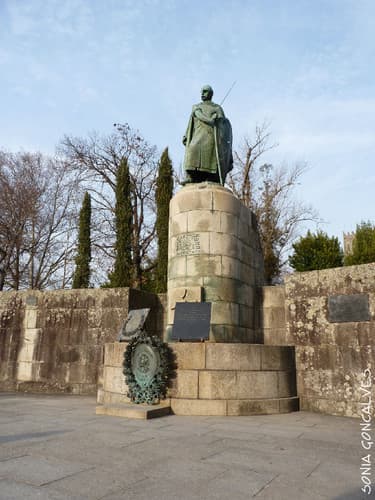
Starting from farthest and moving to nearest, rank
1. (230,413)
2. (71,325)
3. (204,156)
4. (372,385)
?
(71,325), (204,156), (372,385), (230,413)

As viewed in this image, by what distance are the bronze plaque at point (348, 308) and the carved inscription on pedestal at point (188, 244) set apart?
2925 mm

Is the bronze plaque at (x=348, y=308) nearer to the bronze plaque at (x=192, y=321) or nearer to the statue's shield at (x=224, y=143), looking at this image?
the bronze plaque at (x=192, y=321)

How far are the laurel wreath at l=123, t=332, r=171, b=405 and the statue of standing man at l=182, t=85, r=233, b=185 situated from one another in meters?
4.42

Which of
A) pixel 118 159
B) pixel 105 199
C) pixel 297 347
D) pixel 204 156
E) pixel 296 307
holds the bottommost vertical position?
pixel 297 347

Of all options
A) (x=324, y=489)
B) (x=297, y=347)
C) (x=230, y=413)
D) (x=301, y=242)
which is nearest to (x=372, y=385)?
(x=297, y=347)

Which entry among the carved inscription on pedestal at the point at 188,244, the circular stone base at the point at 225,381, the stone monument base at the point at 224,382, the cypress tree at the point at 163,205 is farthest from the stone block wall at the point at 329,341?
the cypress tree at the point at 163,205

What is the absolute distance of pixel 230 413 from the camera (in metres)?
6.79

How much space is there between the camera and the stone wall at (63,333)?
10.5m

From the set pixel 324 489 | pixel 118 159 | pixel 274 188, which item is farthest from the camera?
pixel 118 159

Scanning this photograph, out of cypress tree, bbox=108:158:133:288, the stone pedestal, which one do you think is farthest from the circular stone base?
cypress tree, bbox=108:158:133:288

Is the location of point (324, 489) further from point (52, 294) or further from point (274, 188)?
point (274, 188)

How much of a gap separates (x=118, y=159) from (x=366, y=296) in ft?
77.0

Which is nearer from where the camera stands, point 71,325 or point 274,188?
point 71,325

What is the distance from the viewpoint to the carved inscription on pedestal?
350 inches
